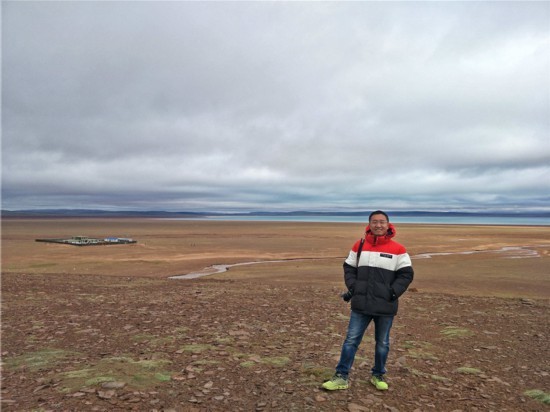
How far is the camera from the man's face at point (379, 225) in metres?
6.18

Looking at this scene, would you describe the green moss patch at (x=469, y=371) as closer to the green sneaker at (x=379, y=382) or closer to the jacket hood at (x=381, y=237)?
the green sneaker at (x=379, y=382)

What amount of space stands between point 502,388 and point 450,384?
0.93m

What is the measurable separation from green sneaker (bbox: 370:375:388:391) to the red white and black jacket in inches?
53.3

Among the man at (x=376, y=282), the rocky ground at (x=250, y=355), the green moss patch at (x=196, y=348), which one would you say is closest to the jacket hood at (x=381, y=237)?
the man at (x=376, y=282)

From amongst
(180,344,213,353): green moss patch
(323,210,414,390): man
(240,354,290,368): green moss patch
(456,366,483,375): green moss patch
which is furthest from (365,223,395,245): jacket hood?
(180,344,213,353): green moss patch

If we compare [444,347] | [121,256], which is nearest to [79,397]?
[444,347]

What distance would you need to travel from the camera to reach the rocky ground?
618 cm

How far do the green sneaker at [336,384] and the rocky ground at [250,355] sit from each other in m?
0.14

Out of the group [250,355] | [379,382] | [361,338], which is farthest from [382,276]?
[250,355]

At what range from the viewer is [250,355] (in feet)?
27.0

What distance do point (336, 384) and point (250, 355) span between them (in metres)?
2.38

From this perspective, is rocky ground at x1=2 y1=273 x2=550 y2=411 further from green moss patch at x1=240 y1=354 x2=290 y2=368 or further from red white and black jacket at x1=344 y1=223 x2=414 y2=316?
red white and black jacket at x1=344 y1=223 x2=414 y2=316

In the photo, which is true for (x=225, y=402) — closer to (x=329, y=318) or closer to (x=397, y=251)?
(x=397, y=251)

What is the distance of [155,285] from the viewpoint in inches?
709
